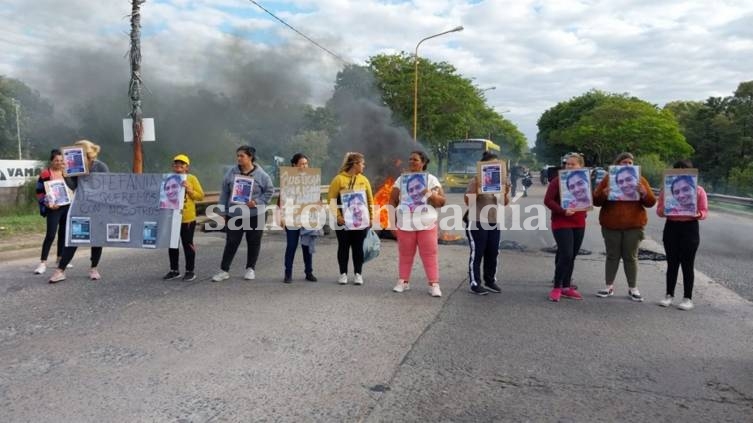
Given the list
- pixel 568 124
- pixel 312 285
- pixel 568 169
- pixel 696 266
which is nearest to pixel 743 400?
pixel 568 169

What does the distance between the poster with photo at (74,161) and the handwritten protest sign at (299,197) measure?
2354 mm

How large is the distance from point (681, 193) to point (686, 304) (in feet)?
3.82

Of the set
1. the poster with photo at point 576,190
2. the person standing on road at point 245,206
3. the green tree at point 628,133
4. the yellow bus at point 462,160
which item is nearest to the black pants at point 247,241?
the person standing on road at point 245,206

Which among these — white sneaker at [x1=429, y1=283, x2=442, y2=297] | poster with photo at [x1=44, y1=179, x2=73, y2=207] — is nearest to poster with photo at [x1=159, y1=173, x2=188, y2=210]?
poster with photo at [x1=44, y1=179, x2=73, y2=207]

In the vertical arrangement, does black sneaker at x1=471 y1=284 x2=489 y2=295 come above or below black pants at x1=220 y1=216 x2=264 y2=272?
below

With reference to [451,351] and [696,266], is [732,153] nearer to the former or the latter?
[696,266]

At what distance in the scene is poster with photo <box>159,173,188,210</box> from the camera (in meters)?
6.80

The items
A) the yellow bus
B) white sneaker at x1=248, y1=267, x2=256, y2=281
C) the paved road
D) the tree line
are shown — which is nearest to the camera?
the paved road

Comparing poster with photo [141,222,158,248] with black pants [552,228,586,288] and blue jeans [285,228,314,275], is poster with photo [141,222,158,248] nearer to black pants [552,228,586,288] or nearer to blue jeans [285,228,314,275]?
blue jeans [285,228,314,275]

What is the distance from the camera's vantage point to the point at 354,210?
21.8ft

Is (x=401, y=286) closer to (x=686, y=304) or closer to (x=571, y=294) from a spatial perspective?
(x=571, y=294)

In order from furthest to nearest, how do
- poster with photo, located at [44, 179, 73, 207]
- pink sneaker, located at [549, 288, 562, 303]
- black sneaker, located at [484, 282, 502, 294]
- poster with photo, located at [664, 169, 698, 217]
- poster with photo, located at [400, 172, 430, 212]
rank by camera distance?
poster with photo, located at [44, 179, 73, 207]
black sneaker, located at [484, 282, 502, 294]
poster with photo, located at [400, 172, 430, 212]
pink sneaker, located at [549, 288, 562, 303]
poster with photo, located at [664, 169, 698, 217]

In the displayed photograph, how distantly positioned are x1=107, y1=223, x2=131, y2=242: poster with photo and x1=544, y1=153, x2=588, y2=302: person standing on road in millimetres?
5010

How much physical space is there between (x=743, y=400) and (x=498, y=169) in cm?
333
